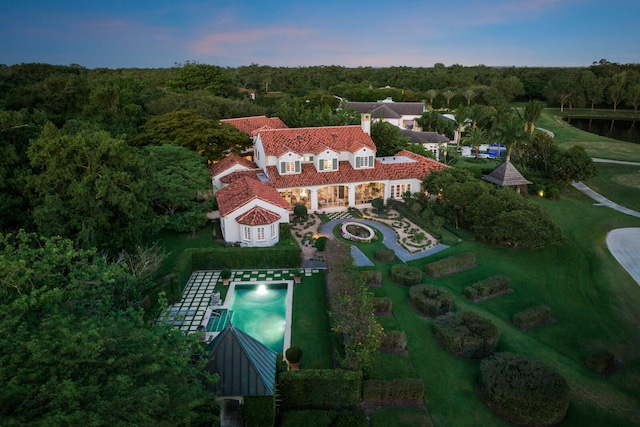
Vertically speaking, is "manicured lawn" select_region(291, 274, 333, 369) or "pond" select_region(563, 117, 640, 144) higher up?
"pond" select_region(563, 117, 640, 144)

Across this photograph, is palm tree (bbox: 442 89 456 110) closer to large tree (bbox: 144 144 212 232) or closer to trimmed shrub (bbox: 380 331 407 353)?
large tree (bbox: 144 144 212 232)

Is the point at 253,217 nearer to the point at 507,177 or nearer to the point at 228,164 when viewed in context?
the point at 228,164

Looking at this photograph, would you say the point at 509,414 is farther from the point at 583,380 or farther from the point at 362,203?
the point at 362,203

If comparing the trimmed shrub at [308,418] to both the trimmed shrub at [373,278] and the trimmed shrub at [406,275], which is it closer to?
the trimmed shrub at [373,278]

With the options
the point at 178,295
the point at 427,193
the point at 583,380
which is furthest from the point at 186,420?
the point at 427,193

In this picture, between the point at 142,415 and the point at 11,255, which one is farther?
the point at 11,255

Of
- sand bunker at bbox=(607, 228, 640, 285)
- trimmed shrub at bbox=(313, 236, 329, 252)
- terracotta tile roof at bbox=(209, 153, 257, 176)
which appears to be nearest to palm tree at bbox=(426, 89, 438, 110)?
terracotta tile roof at bbox=(209, 153, 257, 176)
